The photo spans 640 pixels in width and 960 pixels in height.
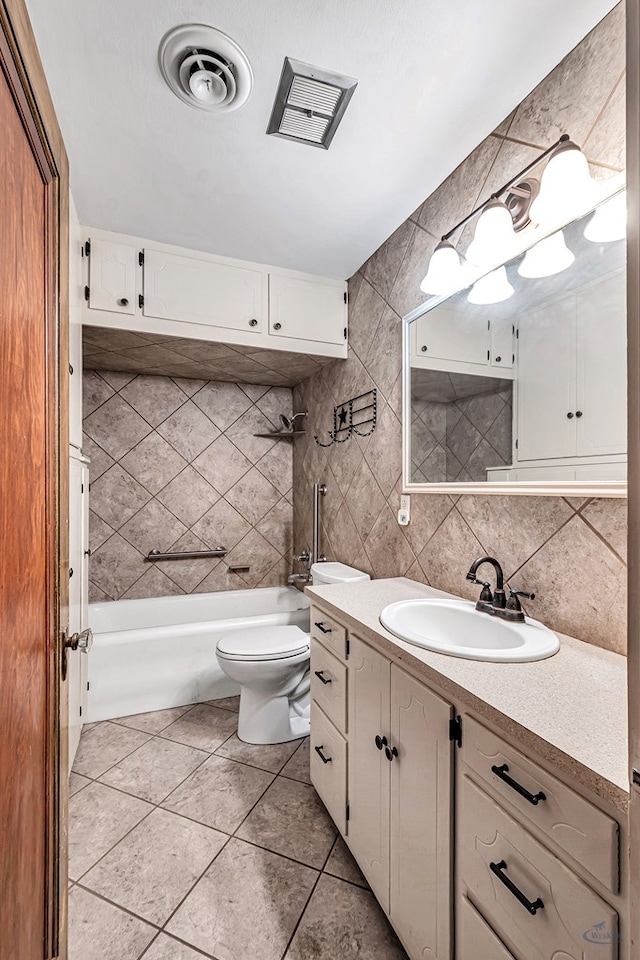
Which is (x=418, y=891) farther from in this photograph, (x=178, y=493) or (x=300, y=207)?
(x=178, y=493)

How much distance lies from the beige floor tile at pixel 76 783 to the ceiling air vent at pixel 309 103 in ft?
8.51

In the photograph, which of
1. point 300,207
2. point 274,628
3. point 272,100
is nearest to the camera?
point 272,100

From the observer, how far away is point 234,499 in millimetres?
3182

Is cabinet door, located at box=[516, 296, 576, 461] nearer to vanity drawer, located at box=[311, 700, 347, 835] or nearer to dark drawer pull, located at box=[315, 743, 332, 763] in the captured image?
vanity drawer, located at box=[311, 700, 347, 835]

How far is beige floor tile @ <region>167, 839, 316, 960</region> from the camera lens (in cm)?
116

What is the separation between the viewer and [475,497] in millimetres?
1487

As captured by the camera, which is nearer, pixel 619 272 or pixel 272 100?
pixel 619 272

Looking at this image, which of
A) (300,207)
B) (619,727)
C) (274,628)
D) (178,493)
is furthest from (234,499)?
(619,727)

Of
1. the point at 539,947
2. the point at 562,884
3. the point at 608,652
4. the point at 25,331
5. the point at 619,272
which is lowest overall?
the point at 539,947

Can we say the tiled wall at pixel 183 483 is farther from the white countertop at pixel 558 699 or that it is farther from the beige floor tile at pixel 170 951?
the white countertop at pixel 558 699

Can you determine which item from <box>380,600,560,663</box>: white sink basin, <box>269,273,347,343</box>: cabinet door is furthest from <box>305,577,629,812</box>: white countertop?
<box>269,273,347,343</box>: cabinet door

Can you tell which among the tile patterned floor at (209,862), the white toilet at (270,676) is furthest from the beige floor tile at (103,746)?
the white toilet at (270,676)

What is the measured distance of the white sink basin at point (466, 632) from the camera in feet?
3.18

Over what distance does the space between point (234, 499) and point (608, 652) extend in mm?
2543
